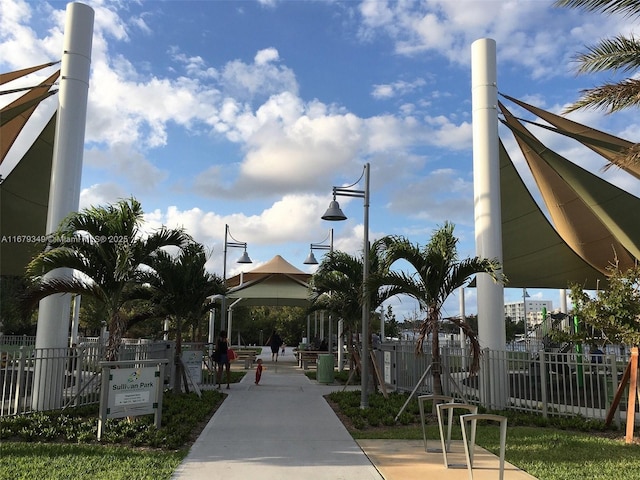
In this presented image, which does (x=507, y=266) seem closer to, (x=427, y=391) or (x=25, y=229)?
(x=427, y=391)

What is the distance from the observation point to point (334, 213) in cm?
1383

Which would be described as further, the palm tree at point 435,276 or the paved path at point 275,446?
the palm tree at point 435,276

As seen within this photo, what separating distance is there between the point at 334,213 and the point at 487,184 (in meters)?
3.96

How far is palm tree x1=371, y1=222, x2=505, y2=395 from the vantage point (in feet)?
37.5

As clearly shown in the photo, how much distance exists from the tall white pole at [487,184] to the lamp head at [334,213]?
11.5ft

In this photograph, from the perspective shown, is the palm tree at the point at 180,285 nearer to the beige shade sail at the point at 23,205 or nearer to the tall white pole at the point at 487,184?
the beige shade sail at the point at 23,205

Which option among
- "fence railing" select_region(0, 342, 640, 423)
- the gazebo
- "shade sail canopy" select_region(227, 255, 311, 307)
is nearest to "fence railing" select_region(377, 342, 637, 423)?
"fence railing" select_region(0, 342, 640, 423)

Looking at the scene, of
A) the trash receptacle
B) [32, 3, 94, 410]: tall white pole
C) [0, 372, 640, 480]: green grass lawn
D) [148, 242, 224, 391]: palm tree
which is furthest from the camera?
the trash receptacle

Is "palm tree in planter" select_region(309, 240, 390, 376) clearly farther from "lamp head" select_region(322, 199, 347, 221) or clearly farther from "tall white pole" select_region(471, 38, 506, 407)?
"tall white pole" select_region(471, 38, 506, 407)

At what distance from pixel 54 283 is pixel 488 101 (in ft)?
36.5

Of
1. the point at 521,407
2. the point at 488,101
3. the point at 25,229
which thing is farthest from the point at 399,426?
the point at 25,229

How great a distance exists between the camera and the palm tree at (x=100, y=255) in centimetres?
1026

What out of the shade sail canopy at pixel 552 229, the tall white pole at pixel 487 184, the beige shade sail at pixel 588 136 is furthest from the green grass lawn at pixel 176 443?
the beige shade sail at pixel 588 136

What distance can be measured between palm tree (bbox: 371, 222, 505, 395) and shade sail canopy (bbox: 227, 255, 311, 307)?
1352 centimetres
